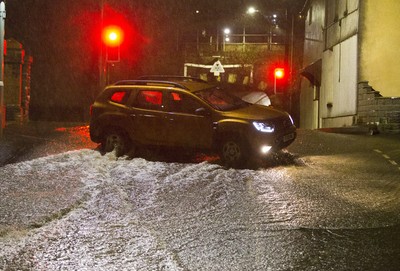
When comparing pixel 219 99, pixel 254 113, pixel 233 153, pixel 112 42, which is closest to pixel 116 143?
pixel 219 99

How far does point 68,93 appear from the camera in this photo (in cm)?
3194

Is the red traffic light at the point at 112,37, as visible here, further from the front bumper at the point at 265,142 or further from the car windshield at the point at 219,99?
the front bumper at the point at 265,142

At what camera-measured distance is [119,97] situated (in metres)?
13.3

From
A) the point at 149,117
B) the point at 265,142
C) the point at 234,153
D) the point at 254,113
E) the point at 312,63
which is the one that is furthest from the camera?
the point at 312,63

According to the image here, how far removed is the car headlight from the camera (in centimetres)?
1146

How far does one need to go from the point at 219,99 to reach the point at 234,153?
1621 millimetres

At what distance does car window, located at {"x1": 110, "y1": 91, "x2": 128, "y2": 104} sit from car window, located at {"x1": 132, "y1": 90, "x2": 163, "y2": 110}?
1.08ft

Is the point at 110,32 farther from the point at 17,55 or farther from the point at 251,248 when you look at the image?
the point at 251,248

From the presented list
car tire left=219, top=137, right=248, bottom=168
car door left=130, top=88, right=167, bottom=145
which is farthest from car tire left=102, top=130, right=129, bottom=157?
car tire left=219, top=137, right=248, bottom=168

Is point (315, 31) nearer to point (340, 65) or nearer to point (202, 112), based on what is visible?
point (340, 65)

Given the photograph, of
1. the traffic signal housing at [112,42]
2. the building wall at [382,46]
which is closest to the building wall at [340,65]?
the building wall at [382,46]

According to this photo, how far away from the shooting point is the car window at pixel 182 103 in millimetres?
12219

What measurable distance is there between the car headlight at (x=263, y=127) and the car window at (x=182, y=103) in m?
1.38

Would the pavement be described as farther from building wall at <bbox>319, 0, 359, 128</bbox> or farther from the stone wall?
building wall at <bbox>319, 0, 359, 128</bbox>
